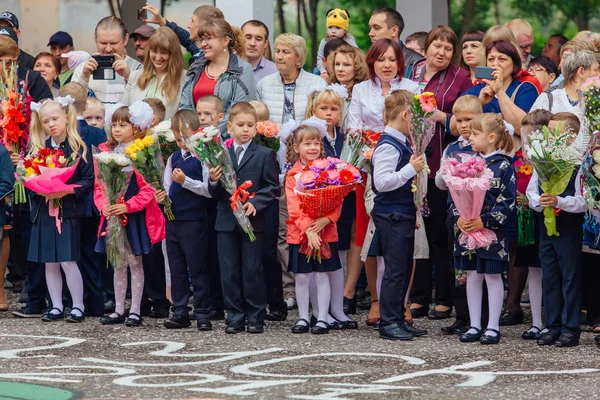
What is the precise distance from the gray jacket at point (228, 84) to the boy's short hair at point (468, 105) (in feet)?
6.05

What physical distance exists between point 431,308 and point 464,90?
1.84 m

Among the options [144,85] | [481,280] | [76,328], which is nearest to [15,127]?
[144,85]

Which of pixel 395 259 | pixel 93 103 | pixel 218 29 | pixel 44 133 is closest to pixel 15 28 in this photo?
pixel 93 103

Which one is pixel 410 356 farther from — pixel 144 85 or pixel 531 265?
pixel 144 85

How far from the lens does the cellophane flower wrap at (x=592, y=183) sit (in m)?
8.48

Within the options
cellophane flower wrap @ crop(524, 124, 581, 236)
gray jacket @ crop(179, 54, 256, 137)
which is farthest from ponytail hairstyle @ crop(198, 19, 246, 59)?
cellophane flower wrap @ crop(524, 124, 581, 236)

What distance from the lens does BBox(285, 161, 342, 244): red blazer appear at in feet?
30.5

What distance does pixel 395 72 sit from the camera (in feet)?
33.0

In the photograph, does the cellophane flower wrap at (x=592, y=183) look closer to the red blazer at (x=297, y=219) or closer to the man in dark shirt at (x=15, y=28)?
the red blazer at (x=297, y=219)

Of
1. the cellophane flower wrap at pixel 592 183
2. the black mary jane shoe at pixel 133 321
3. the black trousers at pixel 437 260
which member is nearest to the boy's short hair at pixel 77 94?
the black mary jane shoe at pixel 133 321

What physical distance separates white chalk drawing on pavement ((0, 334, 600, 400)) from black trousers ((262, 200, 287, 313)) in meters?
1.60

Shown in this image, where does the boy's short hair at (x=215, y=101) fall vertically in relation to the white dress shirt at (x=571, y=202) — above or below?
above

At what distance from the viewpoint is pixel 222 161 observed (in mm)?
9234

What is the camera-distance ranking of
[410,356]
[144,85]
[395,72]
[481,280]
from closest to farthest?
[410,356] < [481,280] < [395,72] < [144,85]
